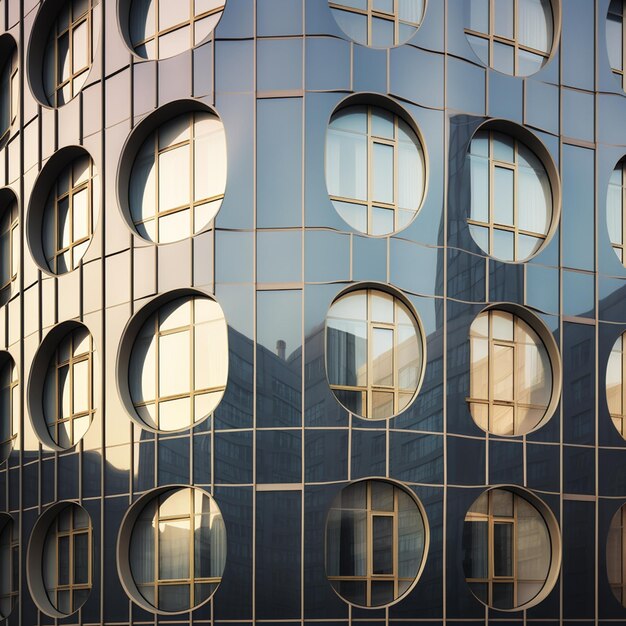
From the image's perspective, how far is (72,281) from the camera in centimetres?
2181

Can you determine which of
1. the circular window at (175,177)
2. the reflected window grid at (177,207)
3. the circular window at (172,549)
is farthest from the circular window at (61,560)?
the circular window at (175,177)

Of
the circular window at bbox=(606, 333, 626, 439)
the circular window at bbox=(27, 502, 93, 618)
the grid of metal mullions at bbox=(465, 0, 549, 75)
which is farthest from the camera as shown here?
the circular window at bbox=(606, 333, 626, 439)

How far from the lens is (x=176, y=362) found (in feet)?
66.6

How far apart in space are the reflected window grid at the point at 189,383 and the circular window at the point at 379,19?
6554 millimetres

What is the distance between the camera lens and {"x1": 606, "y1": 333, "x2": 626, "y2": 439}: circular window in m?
22.0

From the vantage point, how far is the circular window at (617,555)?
2128 centimetres

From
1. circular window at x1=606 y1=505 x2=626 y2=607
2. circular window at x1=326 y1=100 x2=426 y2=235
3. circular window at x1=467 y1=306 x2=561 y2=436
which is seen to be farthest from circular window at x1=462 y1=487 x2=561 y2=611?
circular window at x1=326 y1=100 x2=426 y2=235

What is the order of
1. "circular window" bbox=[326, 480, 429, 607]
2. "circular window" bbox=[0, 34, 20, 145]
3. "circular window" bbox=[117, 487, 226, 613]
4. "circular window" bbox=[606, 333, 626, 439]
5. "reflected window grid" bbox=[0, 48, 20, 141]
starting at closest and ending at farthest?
"circular window" bbox=[326, 480, 429, 607], "circular window" bbox=[117, 487, 226, 613], "circular window" bbox=[606, 333, 626, 439], "circular window" bbox=[0, 34, 20, 145], "reflected window grid" bbox=[0, 48, 20, 141]

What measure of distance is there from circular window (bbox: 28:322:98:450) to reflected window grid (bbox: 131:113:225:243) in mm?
2820

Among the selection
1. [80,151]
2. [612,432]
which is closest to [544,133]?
[612,432]

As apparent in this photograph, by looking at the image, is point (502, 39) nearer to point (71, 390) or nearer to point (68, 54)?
point (68, 54)

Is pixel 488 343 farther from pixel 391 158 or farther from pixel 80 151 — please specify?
pixel 80 151

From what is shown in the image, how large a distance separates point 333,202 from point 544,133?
5.24 metres

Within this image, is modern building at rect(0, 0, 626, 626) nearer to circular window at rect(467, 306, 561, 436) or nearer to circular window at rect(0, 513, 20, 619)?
circular window at rect(467, 306, 561, 436)
